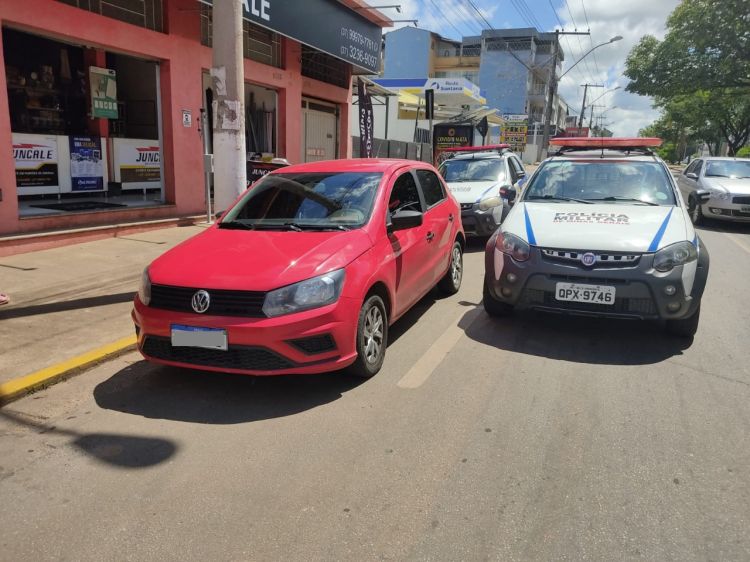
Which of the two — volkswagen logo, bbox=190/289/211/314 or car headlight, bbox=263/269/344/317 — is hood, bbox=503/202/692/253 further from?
volkswagen logo, bbox=190/289/211/314

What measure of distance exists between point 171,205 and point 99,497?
876 centimetres

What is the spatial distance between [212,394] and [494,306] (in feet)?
9.43

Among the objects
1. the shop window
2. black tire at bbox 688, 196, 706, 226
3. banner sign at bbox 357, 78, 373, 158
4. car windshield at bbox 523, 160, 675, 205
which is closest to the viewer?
car windshield at bbox 523, 160, 675, 205

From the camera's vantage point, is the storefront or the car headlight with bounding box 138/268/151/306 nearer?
the car headlight with bounding box 138/268/151/306

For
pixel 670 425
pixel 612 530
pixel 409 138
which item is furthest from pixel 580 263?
pixel 409 138

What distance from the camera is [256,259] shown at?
406 centimetres

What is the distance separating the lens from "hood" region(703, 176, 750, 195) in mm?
12711

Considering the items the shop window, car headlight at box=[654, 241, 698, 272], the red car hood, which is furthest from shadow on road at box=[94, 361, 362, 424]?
the shop window

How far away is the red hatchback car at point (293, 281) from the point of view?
375 cm

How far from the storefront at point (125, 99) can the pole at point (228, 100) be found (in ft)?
11.0

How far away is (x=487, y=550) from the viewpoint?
2.47m

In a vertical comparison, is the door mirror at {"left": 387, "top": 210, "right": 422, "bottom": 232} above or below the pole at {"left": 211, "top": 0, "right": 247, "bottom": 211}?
below

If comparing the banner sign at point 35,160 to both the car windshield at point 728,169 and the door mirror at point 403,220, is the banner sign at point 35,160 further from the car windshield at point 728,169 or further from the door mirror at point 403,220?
the car windshield at point 728,169

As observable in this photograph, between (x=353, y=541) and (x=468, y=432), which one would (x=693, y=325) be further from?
(x=353, y=541)
